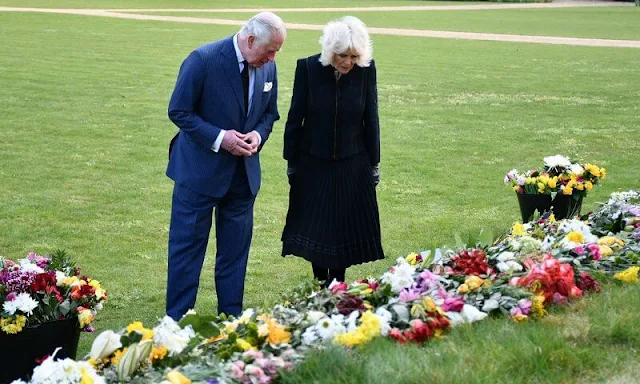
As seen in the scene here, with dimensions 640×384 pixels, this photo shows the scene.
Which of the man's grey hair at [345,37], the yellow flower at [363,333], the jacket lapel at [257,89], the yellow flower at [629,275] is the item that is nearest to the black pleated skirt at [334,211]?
the jacket lapel at [257,89]

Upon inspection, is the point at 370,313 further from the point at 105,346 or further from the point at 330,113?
the point at 330,113

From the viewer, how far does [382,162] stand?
1198 cm

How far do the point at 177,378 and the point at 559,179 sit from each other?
4.93 meters

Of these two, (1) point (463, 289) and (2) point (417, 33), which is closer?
(1) point (463, 289)

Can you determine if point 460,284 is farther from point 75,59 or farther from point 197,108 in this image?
point 75,59

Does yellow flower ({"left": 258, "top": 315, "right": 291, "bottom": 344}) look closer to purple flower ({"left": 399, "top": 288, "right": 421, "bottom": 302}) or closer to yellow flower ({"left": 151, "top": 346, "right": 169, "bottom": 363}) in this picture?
yellow flower ({"left": 151, "top": 346, "right": 169, "bottom": 363})

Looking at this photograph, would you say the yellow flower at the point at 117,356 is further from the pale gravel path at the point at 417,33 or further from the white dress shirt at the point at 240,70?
the pale gravel path at the point at 417,33

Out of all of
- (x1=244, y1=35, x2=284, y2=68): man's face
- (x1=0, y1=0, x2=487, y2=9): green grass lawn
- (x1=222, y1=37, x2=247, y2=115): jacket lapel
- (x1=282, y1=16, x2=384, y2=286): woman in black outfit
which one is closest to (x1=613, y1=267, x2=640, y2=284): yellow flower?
(x1=282, y1=16, x2=384, y2=286): woman in black outfit

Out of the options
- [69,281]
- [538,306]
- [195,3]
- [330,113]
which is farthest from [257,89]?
[195,3]

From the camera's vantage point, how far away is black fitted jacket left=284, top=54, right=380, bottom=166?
6219 millimetres

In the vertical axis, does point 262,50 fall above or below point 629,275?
above

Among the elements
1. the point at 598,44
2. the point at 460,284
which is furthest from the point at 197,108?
the point at 598,44

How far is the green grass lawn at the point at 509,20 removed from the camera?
112 feet

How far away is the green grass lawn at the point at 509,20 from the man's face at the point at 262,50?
2757cm
